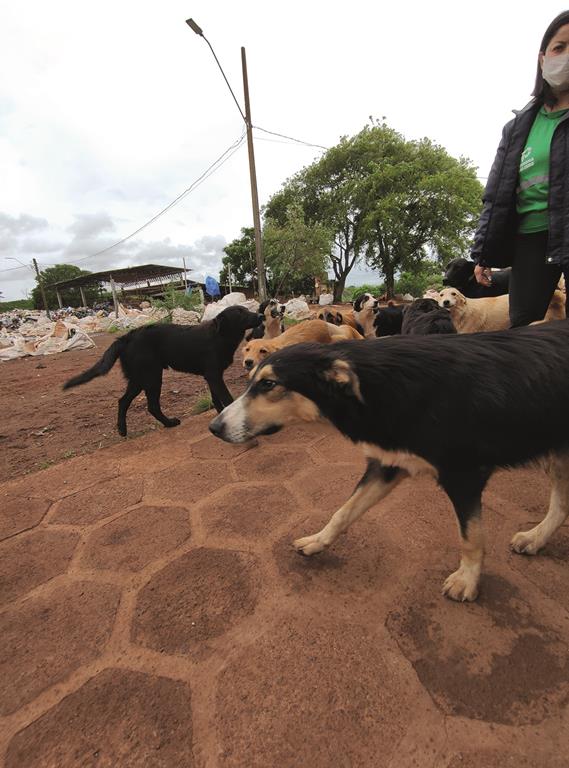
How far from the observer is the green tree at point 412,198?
23641mm

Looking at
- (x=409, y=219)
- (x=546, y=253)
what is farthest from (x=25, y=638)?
(x=409, y=219)

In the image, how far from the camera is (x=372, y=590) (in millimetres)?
1710

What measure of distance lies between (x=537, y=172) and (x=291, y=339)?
3773 millimetres

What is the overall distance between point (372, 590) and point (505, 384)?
1160mm

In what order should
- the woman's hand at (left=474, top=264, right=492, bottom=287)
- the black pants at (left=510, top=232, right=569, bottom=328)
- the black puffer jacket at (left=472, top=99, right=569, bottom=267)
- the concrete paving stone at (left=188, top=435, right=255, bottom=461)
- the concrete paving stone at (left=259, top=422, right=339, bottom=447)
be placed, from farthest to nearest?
the concrete paving stone at (left=259, top=422, right=339, bottom=447) < the concrete paving stone at (left=188, top=435, right=255, bottom=461) < the woman's hand at (left=474, top=264, right=492, bottom=287) < the black pants at (left=510, top=232, right=569, bottom=328) < the black puffer jacket at (left=472, top=99, right=569, bottom=267)

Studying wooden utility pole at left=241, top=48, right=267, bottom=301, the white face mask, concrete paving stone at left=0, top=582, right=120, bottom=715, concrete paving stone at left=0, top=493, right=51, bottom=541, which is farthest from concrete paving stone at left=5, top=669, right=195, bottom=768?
wooden utility pole at left=241, top=48, right=267, bottom=301

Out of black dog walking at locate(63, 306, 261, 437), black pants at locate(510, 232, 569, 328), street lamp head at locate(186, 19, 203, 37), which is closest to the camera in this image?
black pants at locate(510, 232, 569, 328)

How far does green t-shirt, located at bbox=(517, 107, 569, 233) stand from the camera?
2.44m

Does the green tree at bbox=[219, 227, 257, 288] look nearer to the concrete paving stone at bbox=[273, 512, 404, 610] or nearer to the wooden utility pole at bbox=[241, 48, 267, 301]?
the wooden utility pole at bbox=[241, 48, 267, 301]

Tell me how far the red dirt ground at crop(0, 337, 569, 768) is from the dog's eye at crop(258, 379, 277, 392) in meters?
0.92

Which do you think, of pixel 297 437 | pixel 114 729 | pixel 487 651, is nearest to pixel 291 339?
pixel 297 437

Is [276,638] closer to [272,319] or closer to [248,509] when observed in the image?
[248,509]

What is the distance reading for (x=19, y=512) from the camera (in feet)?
8.58

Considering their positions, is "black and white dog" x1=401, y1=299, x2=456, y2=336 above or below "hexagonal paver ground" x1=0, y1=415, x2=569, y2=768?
above
